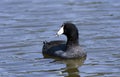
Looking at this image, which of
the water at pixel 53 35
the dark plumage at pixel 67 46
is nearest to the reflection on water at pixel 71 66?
the water at pixel 53 35

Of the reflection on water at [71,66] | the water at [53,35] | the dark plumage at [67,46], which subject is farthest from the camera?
the dark plumage at [67,46]

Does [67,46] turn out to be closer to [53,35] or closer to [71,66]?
[71,66]

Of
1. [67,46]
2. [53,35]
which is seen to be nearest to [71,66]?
[67,46]

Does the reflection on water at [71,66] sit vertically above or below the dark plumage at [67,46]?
below

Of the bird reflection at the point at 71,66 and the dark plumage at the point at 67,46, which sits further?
the dark plumage at the point at 67,46

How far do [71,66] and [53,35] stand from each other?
2.68m

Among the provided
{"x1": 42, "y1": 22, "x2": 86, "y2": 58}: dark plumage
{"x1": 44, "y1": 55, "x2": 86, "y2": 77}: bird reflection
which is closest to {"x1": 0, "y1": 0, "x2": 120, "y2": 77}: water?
{"x1": 44, "y1": 55, "x2": 86, "y2": 77}: bird reflection

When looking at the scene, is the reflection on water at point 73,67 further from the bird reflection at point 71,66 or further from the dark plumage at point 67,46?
the dark plumage at point 67,46

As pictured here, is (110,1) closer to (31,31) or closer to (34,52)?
(31,31)

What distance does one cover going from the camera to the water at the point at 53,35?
44.1ft

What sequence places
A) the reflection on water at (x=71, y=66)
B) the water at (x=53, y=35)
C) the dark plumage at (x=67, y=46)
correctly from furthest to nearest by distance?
the dark plumage at (x=67, y=46)
the water at (x=53, y=35)
the reflection on water at (x=71, y=66)

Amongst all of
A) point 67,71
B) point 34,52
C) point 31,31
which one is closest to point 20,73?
point 67,71

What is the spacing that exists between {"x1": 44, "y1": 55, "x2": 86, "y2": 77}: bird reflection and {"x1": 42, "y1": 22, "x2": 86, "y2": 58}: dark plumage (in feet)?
0.61

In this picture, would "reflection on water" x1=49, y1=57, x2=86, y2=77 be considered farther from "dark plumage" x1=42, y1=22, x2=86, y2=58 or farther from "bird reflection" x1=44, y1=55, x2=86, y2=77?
"dark plumage" x1=42, y1=22, x2=86, y2=58
